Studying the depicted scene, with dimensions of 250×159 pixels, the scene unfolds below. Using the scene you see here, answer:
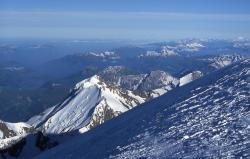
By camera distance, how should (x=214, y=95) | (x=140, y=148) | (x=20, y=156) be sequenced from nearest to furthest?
(x=140, y=148) < (x=214, y=95) < (x=20, y=156)

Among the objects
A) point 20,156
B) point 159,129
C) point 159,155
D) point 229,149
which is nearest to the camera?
point 229,149

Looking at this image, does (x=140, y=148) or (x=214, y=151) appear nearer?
(x=214, y=151)

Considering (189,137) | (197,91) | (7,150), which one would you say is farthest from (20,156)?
(189,137)

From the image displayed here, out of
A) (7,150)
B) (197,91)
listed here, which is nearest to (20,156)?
(7,150)

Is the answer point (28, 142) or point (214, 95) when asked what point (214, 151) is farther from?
point (28, 142)

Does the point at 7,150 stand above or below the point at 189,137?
below

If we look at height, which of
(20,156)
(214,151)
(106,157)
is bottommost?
(20,156)

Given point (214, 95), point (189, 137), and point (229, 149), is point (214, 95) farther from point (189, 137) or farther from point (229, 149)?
point (229, 149)
